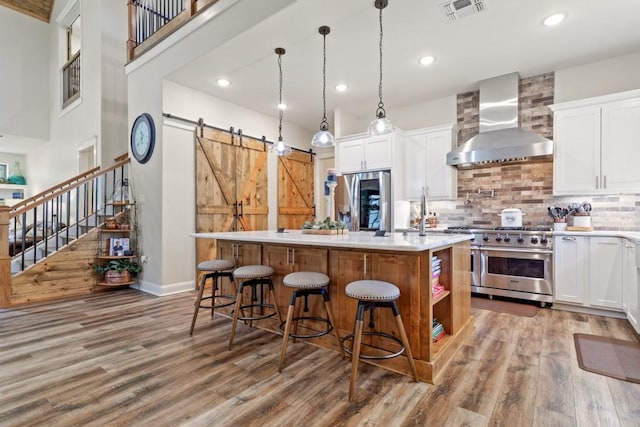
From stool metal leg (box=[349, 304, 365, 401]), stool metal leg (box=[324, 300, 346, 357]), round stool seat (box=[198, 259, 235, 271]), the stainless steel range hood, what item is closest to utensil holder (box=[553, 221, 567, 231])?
the stainless steel range hood

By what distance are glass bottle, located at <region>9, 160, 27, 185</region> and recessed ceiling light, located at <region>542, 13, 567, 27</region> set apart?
1186 centimetres

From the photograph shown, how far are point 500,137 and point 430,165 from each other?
0.98m

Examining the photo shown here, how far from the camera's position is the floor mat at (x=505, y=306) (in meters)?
3.51

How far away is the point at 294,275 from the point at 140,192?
3.41 metres

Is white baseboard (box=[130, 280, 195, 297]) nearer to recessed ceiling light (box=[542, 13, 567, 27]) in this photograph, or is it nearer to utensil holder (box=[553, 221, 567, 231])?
utensil holder (box=[553, 221, 567, 231])

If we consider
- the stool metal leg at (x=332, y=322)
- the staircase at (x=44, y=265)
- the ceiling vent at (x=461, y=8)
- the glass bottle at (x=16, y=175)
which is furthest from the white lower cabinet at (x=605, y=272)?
the glass bottle at (x=16, y=175)

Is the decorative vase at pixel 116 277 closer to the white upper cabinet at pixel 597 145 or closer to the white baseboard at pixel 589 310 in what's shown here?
the white baseboard at pixel 589 310

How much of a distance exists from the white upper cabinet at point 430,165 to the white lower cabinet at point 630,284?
200 cm

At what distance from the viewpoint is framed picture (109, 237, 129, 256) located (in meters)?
4.55

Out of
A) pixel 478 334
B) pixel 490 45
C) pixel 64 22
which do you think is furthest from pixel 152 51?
pixel 478 334

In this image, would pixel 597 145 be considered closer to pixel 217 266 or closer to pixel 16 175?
pixel 217 266

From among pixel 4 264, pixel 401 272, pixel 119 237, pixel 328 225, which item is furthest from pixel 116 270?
pixel 401 272

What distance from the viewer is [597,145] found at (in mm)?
3594

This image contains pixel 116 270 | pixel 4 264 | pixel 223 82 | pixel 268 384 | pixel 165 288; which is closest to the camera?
pixel 268 384
